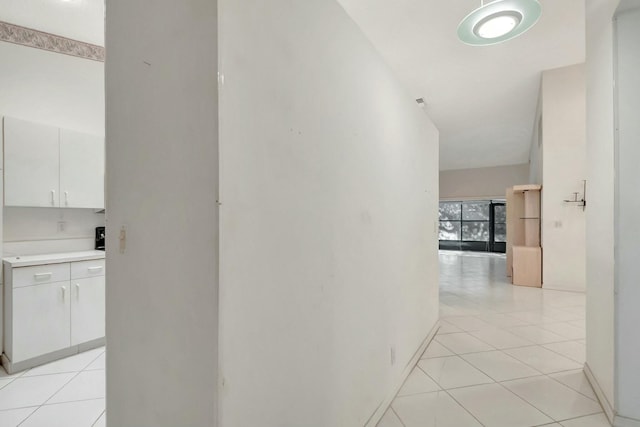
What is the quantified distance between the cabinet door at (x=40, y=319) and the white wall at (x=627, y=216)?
4275 millimetres

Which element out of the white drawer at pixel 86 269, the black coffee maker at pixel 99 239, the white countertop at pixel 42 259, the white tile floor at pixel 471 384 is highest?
the black coffee maker at pixel 99 239

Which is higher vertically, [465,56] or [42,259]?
[465,56]


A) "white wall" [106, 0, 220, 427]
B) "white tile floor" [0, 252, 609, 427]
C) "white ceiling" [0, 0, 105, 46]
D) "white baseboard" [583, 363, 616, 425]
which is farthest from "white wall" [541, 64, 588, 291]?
"white ceiling" [0, 0, 105, 46]

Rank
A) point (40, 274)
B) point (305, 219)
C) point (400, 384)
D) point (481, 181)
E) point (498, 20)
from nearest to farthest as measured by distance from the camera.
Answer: point (305, 219) < point (400, 384) < point (498, 20) < point (40, 274) < point (481, 181)

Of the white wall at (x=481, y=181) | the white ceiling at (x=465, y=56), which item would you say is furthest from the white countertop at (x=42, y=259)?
the white wall at (x=481, y=181)

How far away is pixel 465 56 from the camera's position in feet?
14.1

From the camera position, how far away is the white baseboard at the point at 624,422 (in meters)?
1.65

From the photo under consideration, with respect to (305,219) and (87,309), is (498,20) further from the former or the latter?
(87,309)

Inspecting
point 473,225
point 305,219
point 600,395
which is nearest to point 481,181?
point 473,225

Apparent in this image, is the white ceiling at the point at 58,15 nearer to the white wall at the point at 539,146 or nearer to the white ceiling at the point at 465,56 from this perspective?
the white ceiling at the point at 465,56

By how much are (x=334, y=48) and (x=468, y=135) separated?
8.13 m

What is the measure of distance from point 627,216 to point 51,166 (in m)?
4.70

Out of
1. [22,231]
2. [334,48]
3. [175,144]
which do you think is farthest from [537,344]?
[22,231]

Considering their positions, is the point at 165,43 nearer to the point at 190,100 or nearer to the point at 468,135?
the point at 190,100
